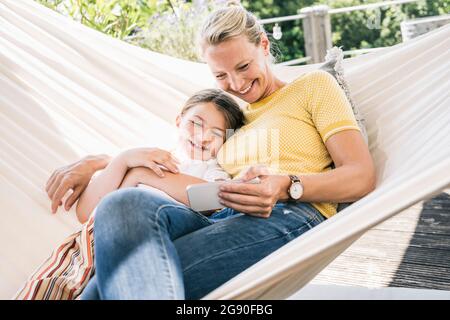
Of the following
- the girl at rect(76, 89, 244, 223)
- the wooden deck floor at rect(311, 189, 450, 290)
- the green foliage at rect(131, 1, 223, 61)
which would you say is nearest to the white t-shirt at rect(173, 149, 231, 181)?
the girl at rect(76, 89, 244, 223)

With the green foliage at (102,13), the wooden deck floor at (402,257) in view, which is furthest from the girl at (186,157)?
the green foliage at (102,13)

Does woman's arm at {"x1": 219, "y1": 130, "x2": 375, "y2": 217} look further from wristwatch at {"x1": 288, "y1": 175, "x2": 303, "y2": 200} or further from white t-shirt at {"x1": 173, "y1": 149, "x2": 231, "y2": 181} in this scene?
white t-shirt at {"x1": 173, "y1": 149, "x2": 231, "y2": 181}

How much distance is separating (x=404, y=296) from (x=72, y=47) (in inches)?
57.9

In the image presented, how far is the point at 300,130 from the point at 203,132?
0.29 m

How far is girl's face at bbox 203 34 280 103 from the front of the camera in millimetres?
1686

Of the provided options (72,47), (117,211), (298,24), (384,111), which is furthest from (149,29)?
(298,24)

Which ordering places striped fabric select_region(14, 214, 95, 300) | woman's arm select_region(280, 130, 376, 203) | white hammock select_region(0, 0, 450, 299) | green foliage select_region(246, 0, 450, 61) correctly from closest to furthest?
white hammock select_region(0, 0, 450, 299)
striped fabric select_region(14, 214, 95, 300)
woman's arm select_region(280, 130, 376, 203)
green foliage select_region(246, 0, 450, 61)

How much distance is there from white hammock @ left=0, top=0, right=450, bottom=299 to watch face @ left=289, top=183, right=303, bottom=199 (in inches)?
7.8

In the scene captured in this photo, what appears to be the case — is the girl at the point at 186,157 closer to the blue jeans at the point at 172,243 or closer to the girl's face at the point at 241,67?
the girl's face at the point at 241,67

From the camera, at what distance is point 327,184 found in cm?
145

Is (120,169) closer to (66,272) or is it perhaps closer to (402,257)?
(66,272)

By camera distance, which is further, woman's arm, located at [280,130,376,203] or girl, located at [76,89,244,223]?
girl, located at [76,89,244,223]

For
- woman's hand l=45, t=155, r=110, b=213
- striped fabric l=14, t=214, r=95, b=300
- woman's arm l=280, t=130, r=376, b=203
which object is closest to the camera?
striped fabric l=14, t=214, r=95, b=300

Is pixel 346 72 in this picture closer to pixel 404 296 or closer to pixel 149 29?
pixel 404 296
